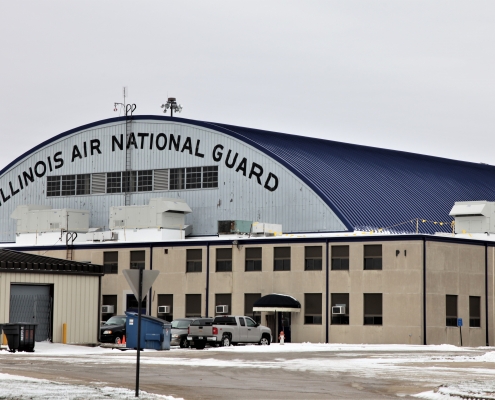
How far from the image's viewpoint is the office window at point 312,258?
200ft

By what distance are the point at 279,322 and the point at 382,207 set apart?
12671 mm

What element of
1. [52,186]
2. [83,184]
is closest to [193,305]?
[83,184]

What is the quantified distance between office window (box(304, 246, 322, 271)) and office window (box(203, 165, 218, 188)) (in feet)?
43.0

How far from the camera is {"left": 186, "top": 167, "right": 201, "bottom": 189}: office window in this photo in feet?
241

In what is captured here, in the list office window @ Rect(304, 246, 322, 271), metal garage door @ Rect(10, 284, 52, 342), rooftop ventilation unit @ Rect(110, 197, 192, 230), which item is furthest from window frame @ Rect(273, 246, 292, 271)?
metal garage door @ Rect(10, 284, 52, 342)

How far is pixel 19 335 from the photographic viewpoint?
1711 inches

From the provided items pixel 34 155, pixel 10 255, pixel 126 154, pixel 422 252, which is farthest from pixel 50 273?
pixel 34 155

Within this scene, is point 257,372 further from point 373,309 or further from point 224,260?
point 224,260

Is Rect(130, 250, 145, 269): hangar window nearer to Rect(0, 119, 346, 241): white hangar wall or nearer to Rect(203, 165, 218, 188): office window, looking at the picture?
Rect(0, 119, 346, 241): white hangar wall

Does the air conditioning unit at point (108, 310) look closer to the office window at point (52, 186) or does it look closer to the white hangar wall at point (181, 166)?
the white hangar wall at point (181, 166)

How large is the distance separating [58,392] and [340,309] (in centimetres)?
3810

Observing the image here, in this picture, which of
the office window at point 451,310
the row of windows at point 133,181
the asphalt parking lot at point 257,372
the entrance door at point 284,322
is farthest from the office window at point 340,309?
the row of windows at point 133,181

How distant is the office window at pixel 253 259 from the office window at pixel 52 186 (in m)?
21.7

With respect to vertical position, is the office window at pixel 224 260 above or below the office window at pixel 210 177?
below
